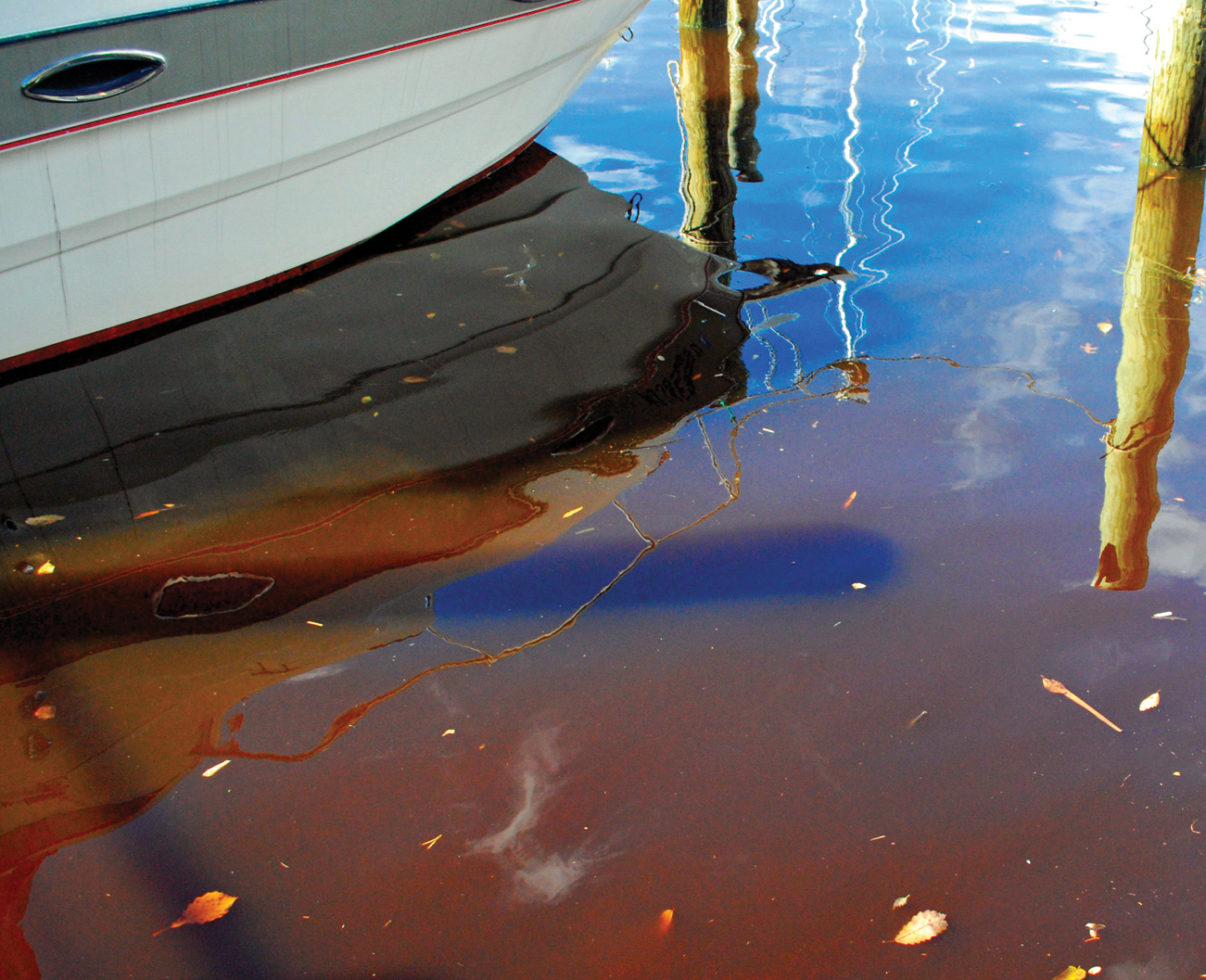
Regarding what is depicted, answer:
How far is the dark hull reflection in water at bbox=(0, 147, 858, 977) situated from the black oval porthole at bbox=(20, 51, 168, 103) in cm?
129

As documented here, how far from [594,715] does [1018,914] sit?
122cm

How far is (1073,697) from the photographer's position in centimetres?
300

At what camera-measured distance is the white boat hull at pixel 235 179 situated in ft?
15.1

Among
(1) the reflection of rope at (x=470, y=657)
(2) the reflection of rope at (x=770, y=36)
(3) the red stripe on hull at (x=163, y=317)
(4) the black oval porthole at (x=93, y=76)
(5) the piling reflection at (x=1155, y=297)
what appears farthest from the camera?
(2) the reflection of rope at (x=770, y=36)

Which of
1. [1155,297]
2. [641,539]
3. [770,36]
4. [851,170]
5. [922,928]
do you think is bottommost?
[922,928]

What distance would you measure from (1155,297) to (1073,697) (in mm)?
3412

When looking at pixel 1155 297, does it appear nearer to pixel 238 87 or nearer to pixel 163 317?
pixel 238 87

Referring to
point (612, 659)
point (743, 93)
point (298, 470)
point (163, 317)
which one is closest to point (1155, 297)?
point (612, 659)

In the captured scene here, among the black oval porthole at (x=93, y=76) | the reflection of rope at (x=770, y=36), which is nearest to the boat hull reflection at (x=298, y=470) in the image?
the black oval porthole at (x=93, y=76)

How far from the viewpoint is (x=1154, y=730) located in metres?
2.88

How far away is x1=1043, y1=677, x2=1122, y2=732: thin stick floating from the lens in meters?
2.92

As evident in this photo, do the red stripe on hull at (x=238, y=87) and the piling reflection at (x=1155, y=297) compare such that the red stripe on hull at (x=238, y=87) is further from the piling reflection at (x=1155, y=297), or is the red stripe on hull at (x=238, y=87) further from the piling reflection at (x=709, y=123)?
the piling reflection at (x=1155, y=297)

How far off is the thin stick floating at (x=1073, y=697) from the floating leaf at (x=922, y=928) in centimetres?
91

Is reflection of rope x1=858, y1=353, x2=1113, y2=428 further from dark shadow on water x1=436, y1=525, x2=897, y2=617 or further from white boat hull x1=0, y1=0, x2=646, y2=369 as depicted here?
white boat hull x1=0, y1=0, x2=646, y2=369
